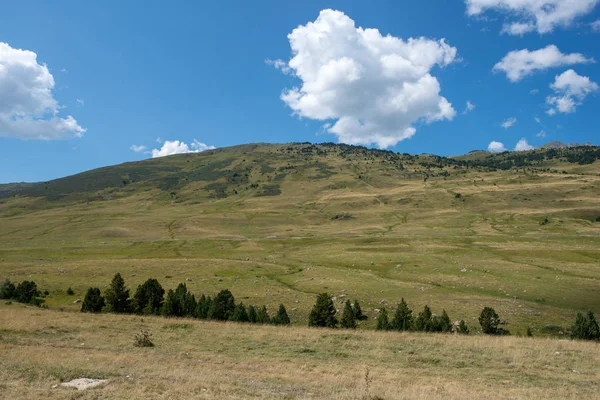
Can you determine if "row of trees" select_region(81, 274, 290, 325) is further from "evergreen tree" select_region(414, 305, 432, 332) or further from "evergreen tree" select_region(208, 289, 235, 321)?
"evergreen tree" select_region(414, 305, 432, 332)

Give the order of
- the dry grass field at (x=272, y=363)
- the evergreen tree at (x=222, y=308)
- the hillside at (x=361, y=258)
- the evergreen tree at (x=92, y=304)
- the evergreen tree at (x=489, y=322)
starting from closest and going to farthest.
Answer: the dry grass field at (x=272, y=363) < the evergreen tree at (x=489, y=322) < the evergreen tree at (x=222, y=308) < the evergreen tree at (x=92, y=304) < the hillside at (x=361, y=258)

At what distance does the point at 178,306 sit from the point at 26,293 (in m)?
23.6

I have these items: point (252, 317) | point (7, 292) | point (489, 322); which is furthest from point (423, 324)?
point (7, 292)

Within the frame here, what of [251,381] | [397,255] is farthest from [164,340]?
[397,255]

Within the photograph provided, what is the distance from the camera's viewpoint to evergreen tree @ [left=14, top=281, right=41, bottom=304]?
48.6 m

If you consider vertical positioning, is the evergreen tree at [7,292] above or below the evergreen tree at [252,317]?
below

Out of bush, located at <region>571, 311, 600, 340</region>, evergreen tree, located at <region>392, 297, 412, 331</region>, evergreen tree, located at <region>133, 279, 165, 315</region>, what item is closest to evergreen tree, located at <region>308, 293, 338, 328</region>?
evergreen tree, located at <region>392, 297, 412, 331</region>

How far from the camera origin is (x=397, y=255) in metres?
93.3

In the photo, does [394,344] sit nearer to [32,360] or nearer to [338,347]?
[338,347]

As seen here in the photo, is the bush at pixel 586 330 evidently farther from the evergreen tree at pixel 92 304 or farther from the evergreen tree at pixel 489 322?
the evergreen tree at pixel 92 304

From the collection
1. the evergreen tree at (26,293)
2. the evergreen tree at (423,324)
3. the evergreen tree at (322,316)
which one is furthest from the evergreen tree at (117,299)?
the evergreen tree at (423,324)

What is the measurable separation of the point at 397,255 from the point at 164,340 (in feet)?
246

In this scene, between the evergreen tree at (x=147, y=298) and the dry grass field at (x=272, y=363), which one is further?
the evergreen tree at (x=147, y=298)

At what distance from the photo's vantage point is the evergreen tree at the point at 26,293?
48600 millimetres
